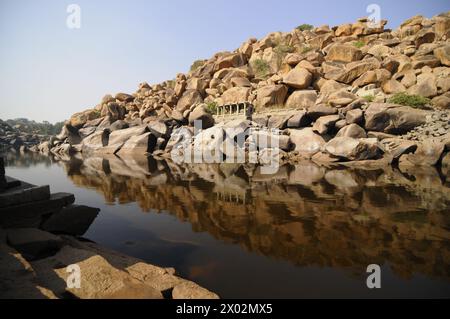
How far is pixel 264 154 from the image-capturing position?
24188 millimetres

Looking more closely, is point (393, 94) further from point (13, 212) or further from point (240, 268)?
point (13, 212)

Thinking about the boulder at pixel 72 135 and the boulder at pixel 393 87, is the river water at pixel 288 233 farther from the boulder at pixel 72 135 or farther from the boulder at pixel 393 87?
the boulder at pixel 72 135

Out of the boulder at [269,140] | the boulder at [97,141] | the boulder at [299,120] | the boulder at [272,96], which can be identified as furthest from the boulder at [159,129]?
the boulder at [299,120]

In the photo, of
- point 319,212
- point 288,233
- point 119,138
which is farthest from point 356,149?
point 119,138

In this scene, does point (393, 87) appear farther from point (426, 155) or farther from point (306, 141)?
point (306, 141)

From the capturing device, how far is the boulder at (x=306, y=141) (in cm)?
2333

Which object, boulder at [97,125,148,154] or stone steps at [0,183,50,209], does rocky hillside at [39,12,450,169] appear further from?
stone steps at [0,183,50,209]

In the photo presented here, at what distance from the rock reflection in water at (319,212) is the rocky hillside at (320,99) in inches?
265

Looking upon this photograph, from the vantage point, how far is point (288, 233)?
689 cm

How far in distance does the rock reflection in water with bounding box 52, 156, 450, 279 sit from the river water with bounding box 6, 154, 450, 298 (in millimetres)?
32

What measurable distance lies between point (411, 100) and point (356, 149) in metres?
8.39

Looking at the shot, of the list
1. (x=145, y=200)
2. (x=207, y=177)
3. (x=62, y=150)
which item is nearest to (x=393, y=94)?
(x=207, y=177)

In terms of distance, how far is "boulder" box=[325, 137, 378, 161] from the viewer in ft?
64.7
